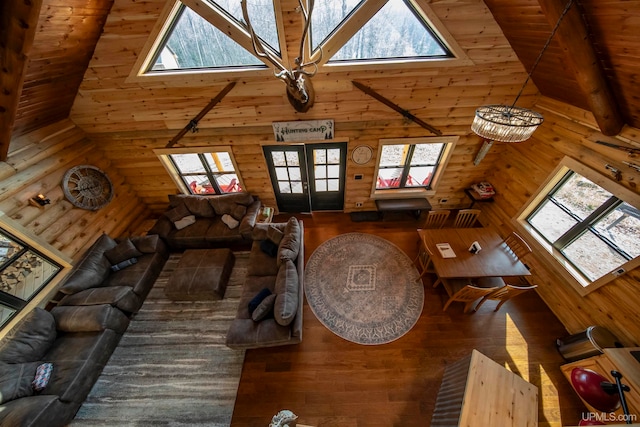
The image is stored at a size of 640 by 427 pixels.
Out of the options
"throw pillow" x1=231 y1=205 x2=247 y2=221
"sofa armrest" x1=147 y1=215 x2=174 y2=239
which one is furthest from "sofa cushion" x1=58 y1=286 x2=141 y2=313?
"throw pillow" x1=231 y1=205 x2=247 y2=221

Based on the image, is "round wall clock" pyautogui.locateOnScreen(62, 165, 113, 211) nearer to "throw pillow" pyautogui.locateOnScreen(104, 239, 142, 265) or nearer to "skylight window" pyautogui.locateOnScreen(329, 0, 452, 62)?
"throw pillow" pyautogui.locateOnScreen(104, 239, 142, 265)

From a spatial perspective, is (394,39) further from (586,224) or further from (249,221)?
(249,221)

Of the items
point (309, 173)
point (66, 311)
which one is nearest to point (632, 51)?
point (309, 173)

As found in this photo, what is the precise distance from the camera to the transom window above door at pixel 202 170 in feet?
14.5

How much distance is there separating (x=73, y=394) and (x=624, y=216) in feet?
23.1

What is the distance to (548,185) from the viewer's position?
11.2 feet

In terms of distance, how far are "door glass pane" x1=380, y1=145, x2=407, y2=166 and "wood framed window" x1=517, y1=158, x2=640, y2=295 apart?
7.43 ft

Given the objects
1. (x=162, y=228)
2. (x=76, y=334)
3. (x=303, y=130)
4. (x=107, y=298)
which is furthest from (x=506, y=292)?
(x=76, y=334)

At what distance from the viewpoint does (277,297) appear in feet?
9.74

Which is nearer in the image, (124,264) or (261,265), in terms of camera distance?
(261,265)

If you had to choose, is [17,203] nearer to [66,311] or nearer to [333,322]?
[66,311]

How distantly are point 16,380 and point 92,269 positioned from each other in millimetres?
1497

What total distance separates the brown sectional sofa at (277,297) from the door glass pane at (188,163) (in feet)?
8.14

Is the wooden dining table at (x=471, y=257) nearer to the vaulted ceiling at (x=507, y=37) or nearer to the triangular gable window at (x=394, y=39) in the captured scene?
the vaulted ceiling at (x=507, y=37)
